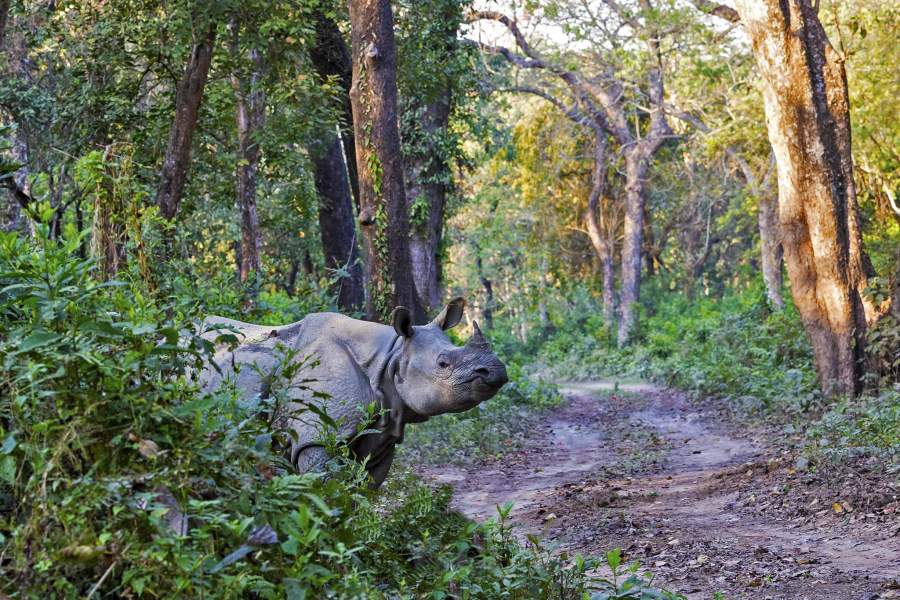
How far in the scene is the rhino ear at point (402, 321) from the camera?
238 inches

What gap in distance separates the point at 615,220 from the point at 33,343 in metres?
35.5

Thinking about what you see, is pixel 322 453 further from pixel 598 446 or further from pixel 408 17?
pixel 408 17

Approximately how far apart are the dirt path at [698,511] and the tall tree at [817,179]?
1.43 metres

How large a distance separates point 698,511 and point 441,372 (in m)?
3.60

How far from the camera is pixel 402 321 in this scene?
6094 millimetres

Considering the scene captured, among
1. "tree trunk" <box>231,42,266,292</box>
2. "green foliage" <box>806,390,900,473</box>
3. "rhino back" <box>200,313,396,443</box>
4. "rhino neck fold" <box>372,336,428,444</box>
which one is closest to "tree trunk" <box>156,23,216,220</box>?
"tree trunk" <box>231,42,266,292</box>

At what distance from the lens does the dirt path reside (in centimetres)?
636

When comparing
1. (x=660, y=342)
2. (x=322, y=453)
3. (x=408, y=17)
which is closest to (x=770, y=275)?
(x=660, y=342)

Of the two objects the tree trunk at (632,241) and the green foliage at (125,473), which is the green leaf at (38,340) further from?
the tree trunk at (632,241)

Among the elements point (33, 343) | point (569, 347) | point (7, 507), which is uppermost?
point (33, 343)

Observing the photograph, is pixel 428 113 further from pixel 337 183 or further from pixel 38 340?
pixel 38 340

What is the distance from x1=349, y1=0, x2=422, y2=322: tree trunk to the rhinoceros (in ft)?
15.8

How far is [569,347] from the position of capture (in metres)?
32.4

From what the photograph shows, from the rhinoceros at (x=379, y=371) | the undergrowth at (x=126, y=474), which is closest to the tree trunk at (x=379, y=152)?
the rhinoceros at (x=379, y=371)
